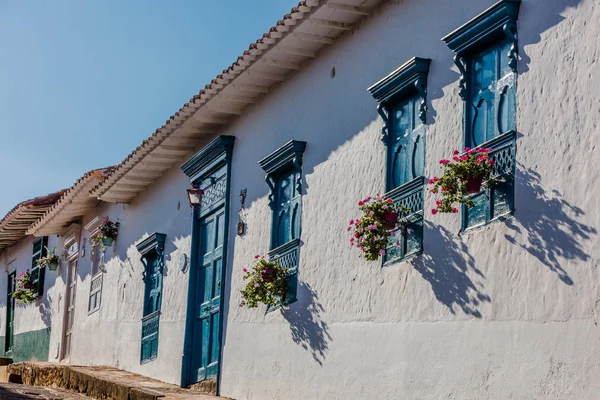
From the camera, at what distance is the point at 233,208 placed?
1287cm

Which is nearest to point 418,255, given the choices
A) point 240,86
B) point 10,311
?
point 240,86

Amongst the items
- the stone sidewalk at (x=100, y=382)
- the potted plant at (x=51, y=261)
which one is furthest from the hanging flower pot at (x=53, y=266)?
the stone sidewalk at (x=100, y=382)

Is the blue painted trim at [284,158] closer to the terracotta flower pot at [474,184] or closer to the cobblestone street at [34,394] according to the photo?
the terracotta flower pot at [474,184]

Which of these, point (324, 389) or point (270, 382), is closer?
point (324, 389)

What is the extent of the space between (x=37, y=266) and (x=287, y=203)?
1334 centimetres

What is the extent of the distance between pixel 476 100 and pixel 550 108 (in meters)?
1.06

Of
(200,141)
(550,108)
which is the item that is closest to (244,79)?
(200,141)

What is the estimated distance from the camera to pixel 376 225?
345 inches

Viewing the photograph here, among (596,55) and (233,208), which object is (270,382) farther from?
(596,55)

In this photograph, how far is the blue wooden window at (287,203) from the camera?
433 inches

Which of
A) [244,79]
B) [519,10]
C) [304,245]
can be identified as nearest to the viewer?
[519,10]

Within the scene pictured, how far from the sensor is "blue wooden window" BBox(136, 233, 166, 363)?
50.1ft

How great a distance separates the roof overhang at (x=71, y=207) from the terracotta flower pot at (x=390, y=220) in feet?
31.9

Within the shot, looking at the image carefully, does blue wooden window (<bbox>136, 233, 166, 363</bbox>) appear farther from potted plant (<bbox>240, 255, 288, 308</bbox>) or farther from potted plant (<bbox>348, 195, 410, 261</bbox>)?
potted plant (<bbox>348, 195, 410, 261</bbox>)
